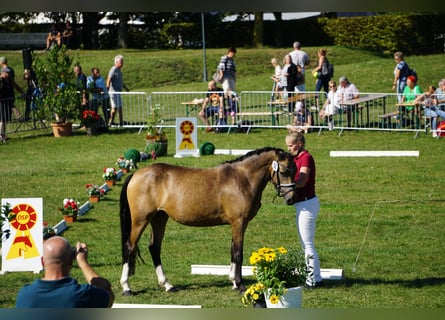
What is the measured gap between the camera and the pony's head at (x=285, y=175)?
10.0 meters

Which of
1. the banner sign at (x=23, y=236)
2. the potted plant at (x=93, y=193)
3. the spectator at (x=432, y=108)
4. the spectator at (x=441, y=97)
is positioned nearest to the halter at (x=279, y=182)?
the banner sign at (x=23, y=236)

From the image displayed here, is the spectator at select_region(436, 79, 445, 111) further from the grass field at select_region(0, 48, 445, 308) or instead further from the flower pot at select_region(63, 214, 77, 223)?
the flower pot at select_region(63, 214, 77, 223)

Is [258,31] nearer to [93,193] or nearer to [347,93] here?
[347,93]

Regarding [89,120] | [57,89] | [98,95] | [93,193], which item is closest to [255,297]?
[93,193]

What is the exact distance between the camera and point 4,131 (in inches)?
866

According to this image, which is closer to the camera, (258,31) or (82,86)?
(82,86)

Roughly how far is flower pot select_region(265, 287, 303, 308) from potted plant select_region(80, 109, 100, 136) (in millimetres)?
13665

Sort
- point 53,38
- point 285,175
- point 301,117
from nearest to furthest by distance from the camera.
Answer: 1. point 285,175
2. point 301,117
3. point 53,38

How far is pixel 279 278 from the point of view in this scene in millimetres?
9000

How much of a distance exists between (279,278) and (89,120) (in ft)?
45.1

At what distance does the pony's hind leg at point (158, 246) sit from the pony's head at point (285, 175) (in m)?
1.36

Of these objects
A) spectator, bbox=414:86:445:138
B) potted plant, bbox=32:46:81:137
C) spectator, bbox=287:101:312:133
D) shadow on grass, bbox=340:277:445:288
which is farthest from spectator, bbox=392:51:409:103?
shadow on grass, bbox=340:277:445:288

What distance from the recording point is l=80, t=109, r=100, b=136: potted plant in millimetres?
22000

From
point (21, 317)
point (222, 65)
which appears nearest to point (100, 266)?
point (21, 317)
